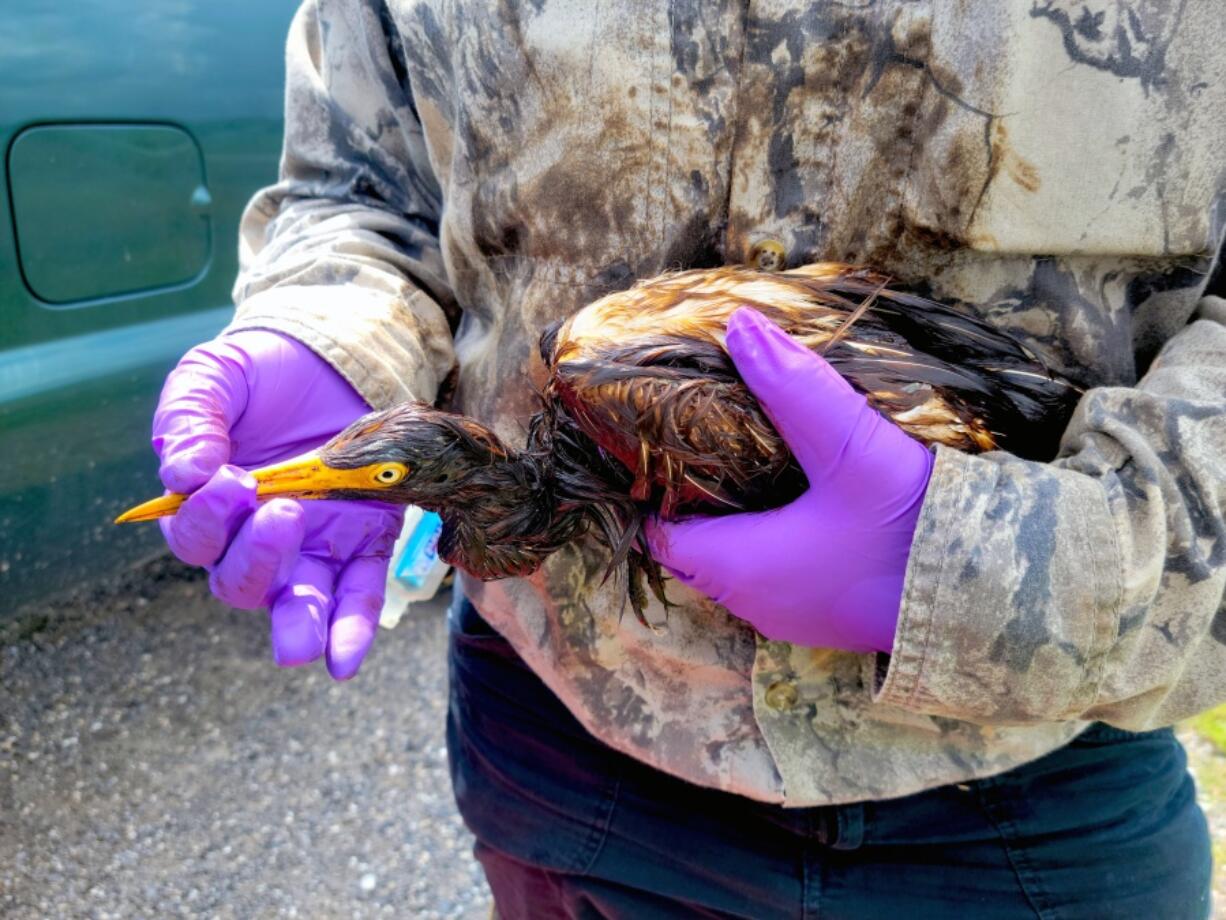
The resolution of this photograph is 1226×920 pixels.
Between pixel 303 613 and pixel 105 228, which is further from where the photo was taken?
pixel 105 228

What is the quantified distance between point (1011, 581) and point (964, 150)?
0.48 metres

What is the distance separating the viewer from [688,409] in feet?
3.72

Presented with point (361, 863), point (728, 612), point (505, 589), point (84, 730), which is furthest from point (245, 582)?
point (84, 730)

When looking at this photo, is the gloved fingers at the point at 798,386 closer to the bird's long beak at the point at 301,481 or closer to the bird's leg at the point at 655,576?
the bird's leg at the point at 655,576

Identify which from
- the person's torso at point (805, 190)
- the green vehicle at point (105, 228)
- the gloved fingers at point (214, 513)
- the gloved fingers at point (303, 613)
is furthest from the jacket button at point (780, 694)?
the green vehicle at point (105, 228)

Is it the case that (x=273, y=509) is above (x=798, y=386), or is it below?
below

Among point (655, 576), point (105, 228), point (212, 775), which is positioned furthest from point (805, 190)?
point (212, 775)

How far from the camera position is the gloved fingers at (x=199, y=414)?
1.18 m

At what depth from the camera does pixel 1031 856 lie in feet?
4.29

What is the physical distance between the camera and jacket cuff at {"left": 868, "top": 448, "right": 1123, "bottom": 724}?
1024mm

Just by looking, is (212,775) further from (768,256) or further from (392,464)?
(768,256)

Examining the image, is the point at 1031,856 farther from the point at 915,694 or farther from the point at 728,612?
the point at 728,612

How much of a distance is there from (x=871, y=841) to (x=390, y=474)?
0.76m

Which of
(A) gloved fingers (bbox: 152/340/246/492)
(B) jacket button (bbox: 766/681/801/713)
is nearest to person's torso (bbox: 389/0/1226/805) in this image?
(B) jacket button (bbox: 766/681/801/713)
